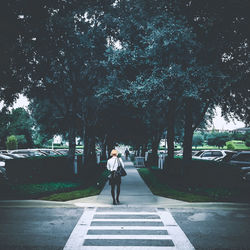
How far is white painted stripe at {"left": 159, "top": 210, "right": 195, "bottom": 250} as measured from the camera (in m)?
5.84

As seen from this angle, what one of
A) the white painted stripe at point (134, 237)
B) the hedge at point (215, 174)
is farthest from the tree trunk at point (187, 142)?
the white painted stripe at point (134, 237)

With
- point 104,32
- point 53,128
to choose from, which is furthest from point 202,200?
point 53,128

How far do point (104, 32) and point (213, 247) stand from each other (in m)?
13.5

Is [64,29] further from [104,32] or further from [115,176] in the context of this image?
[115,176]

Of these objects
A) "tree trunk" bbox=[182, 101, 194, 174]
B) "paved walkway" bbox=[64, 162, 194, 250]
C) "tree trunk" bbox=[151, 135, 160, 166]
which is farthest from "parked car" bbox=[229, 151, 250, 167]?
"tree trunk" bbox=[151, 135, 160, 166]

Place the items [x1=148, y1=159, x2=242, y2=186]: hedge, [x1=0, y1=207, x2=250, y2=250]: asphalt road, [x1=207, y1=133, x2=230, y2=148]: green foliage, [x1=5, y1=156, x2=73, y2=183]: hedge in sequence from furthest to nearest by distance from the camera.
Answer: [x1=207, y1=133, x2=230, y2=148]: green foliage → [x1=5, y1=156, x2=73, y2=183]: hedge → [x1=148, y1=159, x2=242, y2=186]: hedge → [x1=0, y1=207, x2=250, y2=250]: asphalt road

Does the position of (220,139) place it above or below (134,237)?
above

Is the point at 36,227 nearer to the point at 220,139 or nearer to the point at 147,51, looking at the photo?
the point at 147,51

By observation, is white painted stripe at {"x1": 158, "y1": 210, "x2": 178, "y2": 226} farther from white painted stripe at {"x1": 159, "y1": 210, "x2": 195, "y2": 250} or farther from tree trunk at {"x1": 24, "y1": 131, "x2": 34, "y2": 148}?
tree trunk at {"x1": 24, "y1": 131, "x2": 34, "y2": 148}

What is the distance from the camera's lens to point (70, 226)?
23.9 ft

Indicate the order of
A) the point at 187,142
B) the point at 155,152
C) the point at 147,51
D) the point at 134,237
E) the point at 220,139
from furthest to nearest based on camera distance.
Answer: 1. the point at 220,139
2. the point at 155,152
3. the point at 187,142
4. the point at 147,51
5. the point at 134,237

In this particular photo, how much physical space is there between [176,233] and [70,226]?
245 centimetres

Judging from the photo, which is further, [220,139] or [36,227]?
[220,139]

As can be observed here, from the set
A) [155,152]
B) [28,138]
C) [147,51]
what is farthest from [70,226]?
[28,138]
